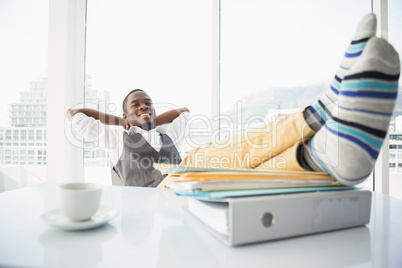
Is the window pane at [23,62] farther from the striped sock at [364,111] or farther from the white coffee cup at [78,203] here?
the striped sock at [364,111]

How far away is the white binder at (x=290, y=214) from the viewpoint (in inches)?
13.9

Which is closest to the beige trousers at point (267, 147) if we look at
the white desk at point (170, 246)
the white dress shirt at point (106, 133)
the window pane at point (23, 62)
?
the white desk at point (170, 246)

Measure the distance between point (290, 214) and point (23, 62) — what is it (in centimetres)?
266

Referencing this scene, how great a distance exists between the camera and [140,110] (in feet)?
5.21

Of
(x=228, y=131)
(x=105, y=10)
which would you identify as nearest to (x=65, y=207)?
(x=228, y=131)

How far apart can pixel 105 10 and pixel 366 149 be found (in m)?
2.48

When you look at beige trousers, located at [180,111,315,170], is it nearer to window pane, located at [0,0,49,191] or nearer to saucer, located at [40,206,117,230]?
saucer, located at [40,206,117,230]

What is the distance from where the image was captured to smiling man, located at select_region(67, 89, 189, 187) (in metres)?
1.40

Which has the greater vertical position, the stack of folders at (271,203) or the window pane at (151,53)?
the window pane at (151,53)

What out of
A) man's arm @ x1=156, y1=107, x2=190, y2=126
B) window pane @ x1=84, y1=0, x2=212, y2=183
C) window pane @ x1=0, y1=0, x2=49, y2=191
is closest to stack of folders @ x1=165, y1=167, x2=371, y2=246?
man's arm @ x1=156, y1=107, x2=190, y2=126

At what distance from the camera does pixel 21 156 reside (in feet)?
7.63

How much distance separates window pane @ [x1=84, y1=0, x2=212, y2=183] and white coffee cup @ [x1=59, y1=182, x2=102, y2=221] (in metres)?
1.68

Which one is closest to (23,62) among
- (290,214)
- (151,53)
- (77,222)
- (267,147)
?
(151,53)

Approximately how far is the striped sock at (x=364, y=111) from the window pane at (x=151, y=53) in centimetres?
173
